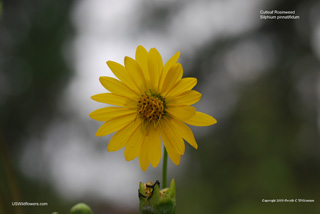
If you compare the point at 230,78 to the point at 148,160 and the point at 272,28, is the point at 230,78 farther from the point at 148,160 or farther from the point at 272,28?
the point at 148,160

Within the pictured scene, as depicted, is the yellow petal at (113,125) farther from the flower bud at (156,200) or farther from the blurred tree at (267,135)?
the blurred tree at (267,135)

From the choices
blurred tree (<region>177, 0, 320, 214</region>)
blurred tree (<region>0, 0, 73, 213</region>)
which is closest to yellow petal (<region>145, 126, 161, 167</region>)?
blurred tree (<region>177, 0, 320, 214</region>)

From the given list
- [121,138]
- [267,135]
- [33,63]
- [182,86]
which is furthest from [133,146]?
[33,63]

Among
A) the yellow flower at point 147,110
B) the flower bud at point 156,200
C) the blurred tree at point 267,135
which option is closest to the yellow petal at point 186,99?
the yellow flower at point 147,110

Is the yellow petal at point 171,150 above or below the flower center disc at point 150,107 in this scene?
below

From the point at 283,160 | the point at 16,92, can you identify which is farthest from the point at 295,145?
the point at 16,92

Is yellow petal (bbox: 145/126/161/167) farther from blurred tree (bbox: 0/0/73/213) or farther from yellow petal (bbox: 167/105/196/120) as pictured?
blurred tree (bbox: 0/0/73/213)

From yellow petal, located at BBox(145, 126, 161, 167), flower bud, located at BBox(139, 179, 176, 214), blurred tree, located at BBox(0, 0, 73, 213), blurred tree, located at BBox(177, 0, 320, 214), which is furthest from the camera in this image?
blurred tree, located at BBox(0, 0, 73, 213)
